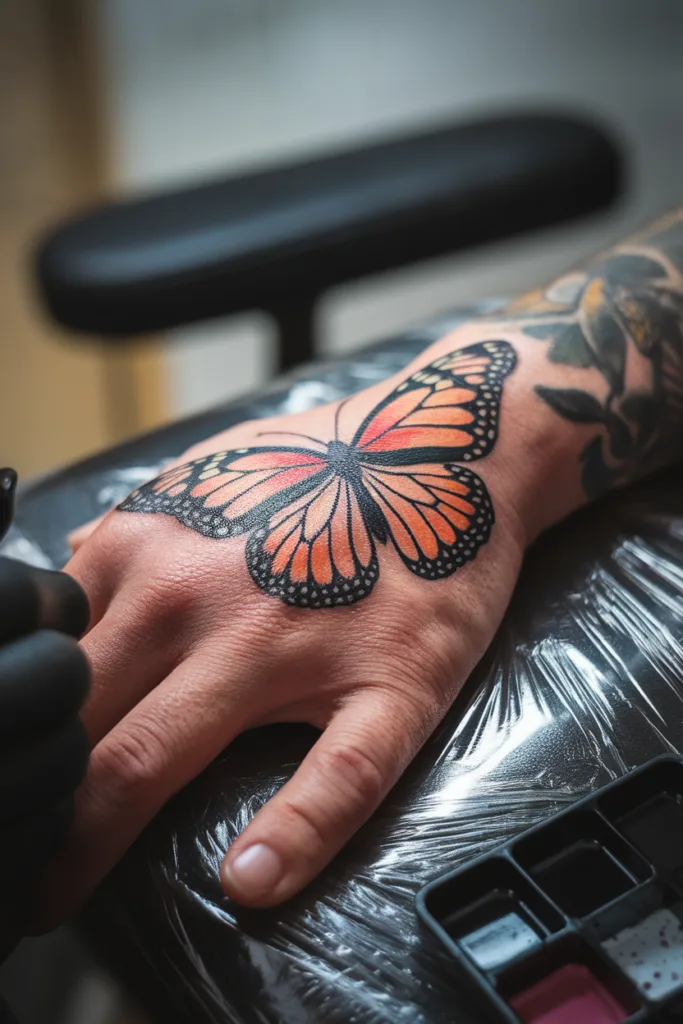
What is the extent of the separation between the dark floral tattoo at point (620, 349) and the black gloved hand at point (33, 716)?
1.36 ft

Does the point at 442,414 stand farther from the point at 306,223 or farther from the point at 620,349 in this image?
the point at 306,223

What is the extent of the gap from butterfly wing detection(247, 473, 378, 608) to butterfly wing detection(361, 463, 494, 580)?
2cm

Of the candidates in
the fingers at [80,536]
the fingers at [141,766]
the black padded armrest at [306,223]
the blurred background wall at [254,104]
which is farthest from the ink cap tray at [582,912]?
the blurred background wall at [254,104]

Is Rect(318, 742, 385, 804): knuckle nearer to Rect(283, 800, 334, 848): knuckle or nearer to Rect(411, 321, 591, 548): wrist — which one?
Rect(283, 800, 334, 848): knuckle

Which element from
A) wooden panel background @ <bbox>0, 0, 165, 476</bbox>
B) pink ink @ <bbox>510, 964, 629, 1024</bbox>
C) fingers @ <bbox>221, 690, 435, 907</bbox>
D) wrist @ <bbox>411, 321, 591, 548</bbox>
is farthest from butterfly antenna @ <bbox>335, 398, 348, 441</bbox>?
wooden panel background @ <bbox>0, 0, 165, 476</bbox>

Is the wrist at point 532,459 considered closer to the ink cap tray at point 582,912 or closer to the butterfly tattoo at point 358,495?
the butterfly tattoo at point 358,495

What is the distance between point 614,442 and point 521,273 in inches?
50.4

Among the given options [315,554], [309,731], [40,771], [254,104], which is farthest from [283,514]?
[254,104]

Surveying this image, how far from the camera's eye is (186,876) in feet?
1.86

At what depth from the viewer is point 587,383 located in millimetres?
777

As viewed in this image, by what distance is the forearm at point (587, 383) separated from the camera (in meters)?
0.74

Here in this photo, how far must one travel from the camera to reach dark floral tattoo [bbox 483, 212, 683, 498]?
2.52 ft

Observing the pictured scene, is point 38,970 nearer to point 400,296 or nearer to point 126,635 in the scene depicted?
point 126,635

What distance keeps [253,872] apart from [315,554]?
199mm
